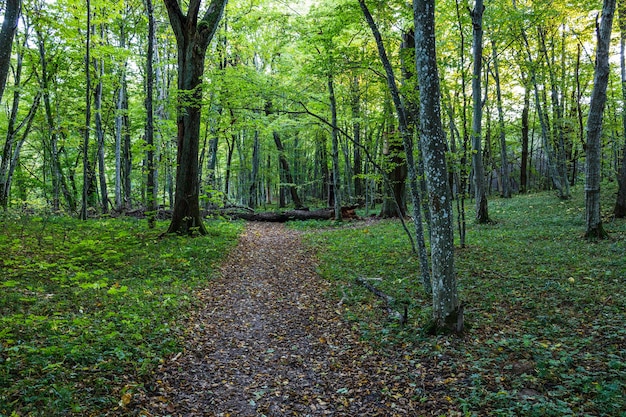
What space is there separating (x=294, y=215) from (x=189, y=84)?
10155mm

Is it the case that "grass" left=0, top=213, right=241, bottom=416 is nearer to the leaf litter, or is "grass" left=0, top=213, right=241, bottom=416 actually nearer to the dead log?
the leaf litter

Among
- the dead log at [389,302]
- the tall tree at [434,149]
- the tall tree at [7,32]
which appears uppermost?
the tall tree at [7,32]

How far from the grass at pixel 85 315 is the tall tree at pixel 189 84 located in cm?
171

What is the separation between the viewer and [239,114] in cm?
1516

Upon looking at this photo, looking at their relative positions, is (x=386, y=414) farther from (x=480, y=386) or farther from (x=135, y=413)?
(x=135, y=413)

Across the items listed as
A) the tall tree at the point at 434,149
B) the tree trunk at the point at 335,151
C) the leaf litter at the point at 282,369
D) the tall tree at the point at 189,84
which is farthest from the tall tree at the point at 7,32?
the tree trunk at the point at 335,151

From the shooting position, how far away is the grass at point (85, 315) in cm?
343

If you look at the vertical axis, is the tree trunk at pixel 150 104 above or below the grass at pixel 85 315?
above

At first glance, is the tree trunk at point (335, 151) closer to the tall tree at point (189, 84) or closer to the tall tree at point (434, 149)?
the tall tree at point (189, 84)

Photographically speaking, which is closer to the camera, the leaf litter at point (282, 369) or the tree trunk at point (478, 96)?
the leaf litter at point (282, 369)

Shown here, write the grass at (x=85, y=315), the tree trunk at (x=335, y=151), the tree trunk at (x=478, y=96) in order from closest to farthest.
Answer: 1. the grass at (x=85, y=315)
2. the tree trunk at (x=478, y=96)
3. the tree trunk at (x=335, y=151)

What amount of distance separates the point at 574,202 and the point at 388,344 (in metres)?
15.1

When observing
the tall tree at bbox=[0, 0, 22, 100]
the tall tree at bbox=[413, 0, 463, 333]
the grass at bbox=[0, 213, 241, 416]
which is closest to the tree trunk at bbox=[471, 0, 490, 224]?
the tall tree at bbox=[413, 0, 463, 333]

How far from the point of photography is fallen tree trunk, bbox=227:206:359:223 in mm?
19281
